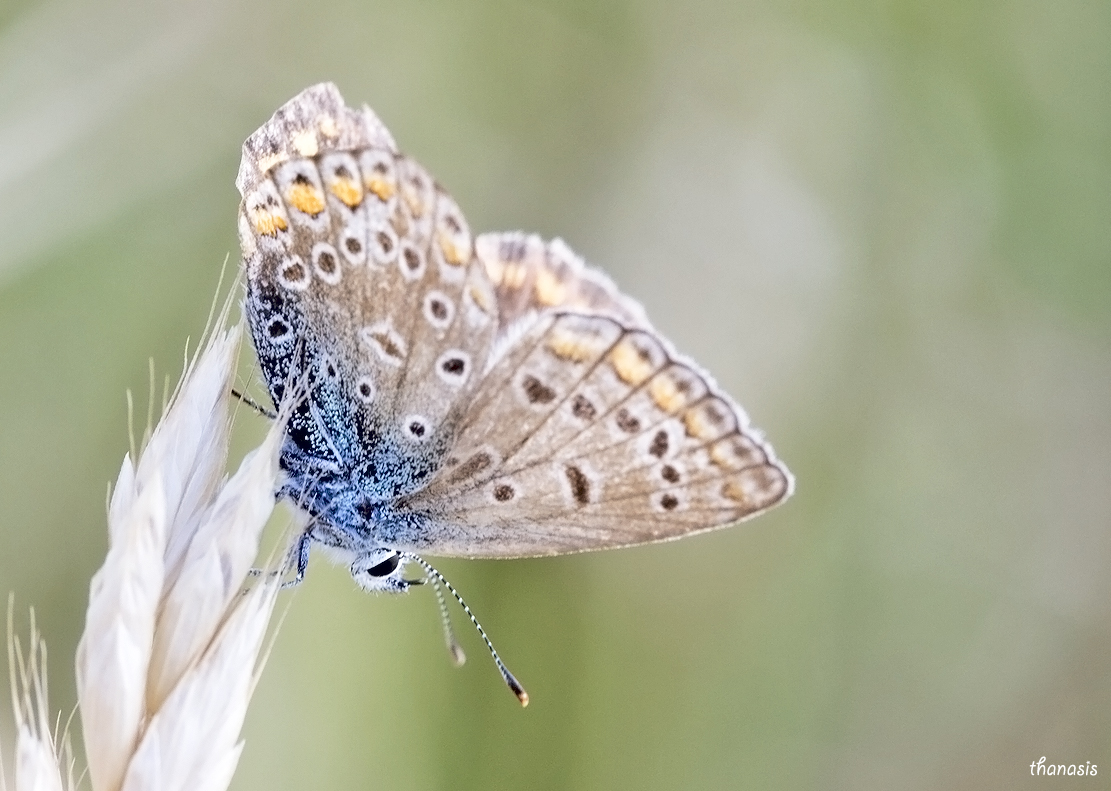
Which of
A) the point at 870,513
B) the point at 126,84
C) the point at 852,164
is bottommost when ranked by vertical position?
the point at 870,513

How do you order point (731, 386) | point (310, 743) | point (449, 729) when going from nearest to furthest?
point (310, 743), point (449, 729), point (731, 386)

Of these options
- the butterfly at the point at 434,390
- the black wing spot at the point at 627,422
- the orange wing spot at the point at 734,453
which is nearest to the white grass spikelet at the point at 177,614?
the butterfly at the point at 434,390

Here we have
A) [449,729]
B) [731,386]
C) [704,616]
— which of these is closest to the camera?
[449,729]

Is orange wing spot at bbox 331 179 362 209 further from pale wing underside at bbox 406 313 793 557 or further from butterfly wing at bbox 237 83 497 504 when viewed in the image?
pale wing underside at bbox 406 313 793 557

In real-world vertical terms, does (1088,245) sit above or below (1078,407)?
above

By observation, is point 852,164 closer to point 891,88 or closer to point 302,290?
point 891,88

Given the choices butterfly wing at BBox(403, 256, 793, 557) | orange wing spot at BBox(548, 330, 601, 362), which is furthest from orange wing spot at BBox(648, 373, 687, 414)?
orange wing spot at BBox(548, 330, 601, 362)

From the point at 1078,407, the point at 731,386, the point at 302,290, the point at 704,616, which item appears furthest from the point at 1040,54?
Answer: the point at 302,290
